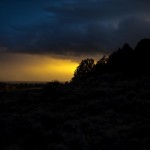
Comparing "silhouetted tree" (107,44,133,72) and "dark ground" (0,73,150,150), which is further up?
"silhouetted tree" (107,44,133,72)

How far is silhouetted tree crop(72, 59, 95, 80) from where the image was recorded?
2601 inches

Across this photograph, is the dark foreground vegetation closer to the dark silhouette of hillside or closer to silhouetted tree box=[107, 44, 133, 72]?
the dark silhouette of hillside

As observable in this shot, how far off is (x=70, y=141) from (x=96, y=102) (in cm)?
1175

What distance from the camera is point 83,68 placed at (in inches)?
2640

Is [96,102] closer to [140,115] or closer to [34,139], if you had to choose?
[140,115]

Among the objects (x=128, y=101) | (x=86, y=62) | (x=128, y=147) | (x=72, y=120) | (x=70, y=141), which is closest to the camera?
(x=128, y=147)

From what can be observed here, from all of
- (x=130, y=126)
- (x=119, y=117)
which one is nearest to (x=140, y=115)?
(x=119, y=117)

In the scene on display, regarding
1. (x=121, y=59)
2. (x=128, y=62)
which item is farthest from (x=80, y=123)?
(x=121, y=59)

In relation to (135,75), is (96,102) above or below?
below

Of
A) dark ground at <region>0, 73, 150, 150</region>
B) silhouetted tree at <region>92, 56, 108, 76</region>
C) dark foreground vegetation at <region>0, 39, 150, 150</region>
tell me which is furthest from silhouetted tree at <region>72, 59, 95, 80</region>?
dark ground at <region>0, 73, 150, 150</region>

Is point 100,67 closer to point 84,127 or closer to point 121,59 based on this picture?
point 121,59

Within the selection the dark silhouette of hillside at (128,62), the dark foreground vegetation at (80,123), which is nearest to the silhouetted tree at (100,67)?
the dark silhouette of hillside at (128,62)

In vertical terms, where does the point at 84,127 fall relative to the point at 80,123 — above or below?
below

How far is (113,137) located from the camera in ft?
57.6
